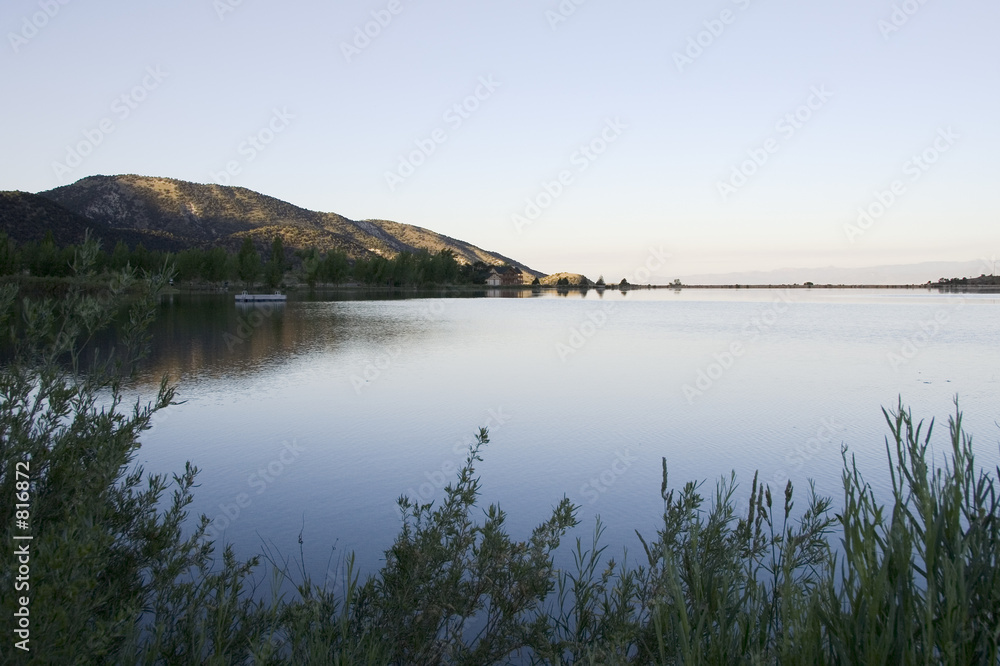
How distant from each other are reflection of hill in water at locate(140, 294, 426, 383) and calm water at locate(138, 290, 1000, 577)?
8.7 inches

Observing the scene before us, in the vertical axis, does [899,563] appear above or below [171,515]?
above

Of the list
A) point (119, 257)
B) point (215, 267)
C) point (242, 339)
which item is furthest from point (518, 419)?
point (215, 267)

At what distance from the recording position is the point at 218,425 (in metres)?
13.5

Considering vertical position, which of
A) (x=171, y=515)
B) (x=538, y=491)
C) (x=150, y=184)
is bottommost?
(x=538, y=491)

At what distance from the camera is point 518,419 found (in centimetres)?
1464

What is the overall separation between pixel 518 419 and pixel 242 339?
19864 mm

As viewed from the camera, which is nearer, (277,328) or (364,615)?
(364,615)

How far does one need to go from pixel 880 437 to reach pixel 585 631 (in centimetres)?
1020

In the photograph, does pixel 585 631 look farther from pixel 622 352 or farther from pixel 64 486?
pixel 622 352

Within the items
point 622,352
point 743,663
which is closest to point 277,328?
point 622,352

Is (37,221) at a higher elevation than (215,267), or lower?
higher

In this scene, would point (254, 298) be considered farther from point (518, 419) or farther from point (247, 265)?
point (518, 419)

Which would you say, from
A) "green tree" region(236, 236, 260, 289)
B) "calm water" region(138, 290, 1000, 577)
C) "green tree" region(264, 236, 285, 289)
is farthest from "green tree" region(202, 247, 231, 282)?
"calm water" region(138, 290, 1000, 577)

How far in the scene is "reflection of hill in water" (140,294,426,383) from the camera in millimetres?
20922
